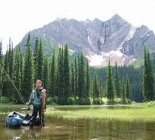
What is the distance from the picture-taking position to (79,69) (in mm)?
101000

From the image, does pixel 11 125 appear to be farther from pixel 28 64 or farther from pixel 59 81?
pixel 59 81

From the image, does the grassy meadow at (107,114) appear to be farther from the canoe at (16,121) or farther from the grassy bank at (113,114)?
the canoe at (16,121)

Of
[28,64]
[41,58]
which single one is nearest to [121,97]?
[41,58]

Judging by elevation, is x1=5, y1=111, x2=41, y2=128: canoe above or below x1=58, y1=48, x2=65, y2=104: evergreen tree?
below

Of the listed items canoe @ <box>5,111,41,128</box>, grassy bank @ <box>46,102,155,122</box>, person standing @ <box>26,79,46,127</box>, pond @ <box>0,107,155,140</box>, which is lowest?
grassy bank @ <box>46,102,155,122</box>

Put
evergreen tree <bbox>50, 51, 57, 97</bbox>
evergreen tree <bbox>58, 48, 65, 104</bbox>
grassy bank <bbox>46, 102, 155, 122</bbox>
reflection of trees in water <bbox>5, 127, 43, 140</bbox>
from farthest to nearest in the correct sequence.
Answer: evergreen tree <bbox>50, 51, 57, 97</bbox>, evergreen tree <bbox>58, 48, 65, 104</bbox>, grassy bank <bbox>46, 102, 155, 122</bbox>, reflection of trees in water <bbox>5, 127, 43, 140</bbox>

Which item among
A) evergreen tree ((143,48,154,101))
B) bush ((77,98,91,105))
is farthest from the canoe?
bush ((77,98,91,105))

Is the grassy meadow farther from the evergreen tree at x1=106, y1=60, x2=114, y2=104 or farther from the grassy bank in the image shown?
the evergreen tree at x1=106, y1=60, x2=114, y2=104

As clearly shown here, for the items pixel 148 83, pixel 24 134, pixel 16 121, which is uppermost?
pixel 148 83

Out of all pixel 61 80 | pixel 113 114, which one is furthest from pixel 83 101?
pixel 113 114

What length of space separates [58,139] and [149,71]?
2752 inches

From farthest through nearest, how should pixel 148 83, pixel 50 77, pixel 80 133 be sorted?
1. pixel 50 77
2. pixel 148 83
3. pixel 80 133

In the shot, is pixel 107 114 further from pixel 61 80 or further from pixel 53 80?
pixel 53 80

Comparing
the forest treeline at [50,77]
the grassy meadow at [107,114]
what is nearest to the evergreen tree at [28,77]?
the forest treeline at [50,77]
